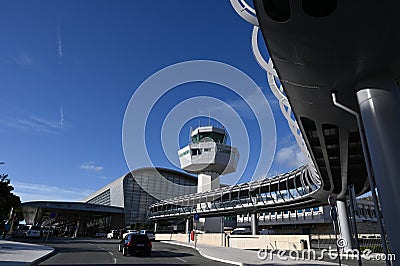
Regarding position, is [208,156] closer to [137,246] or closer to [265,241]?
[265,241]

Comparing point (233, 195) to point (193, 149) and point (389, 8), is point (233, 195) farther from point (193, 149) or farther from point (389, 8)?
point (389, 8)

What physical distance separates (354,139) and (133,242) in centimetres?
1385

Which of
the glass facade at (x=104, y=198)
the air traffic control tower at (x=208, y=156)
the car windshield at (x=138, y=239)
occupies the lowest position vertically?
the car windshield at (x=138, y=239)

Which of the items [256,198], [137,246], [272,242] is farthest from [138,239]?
[256,198]

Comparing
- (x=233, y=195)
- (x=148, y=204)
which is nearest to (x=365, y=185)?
(x=233, y=195)

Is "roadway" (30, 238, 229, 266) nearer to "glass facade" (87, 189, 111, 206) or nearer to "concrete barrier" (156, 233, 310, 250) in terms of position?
"concrete barrier" (156, 233, 310, 250)

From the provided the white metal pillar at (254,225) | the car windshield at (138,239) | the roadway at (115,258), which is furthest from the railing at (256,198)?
the car windshield at (138,239)

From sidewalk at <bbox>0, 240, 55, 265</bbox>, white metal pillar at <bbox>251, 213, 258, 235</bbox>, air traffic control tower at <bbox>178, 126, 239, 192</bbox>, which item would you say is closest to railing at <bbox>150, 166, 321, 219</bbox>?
white metal pillar at <bbox>251, 213, 258, 235</bbox>

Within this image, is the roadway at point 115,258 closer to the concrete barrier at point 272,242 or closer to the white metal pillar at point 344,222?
the concrete barrier at point 272,242

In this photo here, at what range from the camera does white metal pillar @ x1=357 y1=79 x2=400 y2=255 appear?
6605 mm

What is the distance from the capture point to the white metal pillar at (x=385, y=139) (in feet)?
21.7

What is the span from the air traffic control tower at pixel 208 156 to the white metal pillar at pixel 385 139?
66.4m

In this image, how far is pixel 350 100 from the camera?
8.98 metres

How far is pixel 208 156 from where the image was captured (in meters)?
74.7
